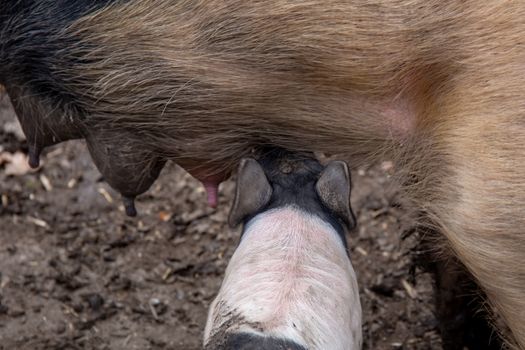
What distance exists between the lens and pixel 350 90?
2.66 metres

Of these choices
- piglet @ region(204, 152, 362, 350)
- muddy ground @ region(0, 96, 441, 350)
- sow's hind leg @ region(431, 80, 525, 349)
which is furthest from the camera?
muddy ground @ region(0, 96, 441, 350)

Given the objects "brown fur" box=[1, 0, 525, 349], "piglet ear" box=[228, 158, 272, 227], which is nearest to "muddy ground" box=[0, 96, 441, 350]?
"brown fur" box=[1, 0, 525, 349]

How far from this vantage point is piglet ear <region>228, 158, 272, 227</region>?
2609 mm

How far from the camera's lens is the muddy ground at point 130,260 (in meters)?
3.51

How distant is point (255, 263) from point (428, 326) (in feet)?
4.16

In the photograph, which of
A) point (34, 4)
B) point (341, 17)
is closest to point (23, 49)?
point (34, 4)

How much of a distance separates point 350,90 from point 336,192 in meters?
0.24

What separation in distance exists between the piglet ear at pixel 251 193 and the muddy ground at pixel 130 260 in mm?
771

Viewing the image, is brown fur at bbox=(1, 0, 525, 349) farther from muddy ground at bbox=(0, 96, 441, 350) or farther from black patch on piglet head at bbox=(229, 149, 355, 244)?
muddy ground at bbox=(0, 96, 441, 350)

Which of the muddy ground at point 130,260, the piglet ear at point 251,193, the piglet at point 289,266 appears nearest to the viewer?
the piglet at point 289,266

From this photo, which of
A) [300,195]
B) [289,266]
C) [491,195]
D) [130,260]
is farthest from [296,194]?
[130,260]

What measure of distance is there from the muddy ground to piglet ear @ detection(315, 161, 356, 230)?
27.4 inches

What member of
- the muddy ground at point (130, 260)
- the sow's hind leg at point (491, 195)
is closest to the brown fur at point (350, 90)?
the sow's hind leg at point (491, 195)

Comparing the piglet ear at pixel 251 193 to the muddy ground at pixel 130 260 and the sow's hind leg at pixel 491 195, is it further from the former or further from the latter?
the muddy ground at pixel 130 260
